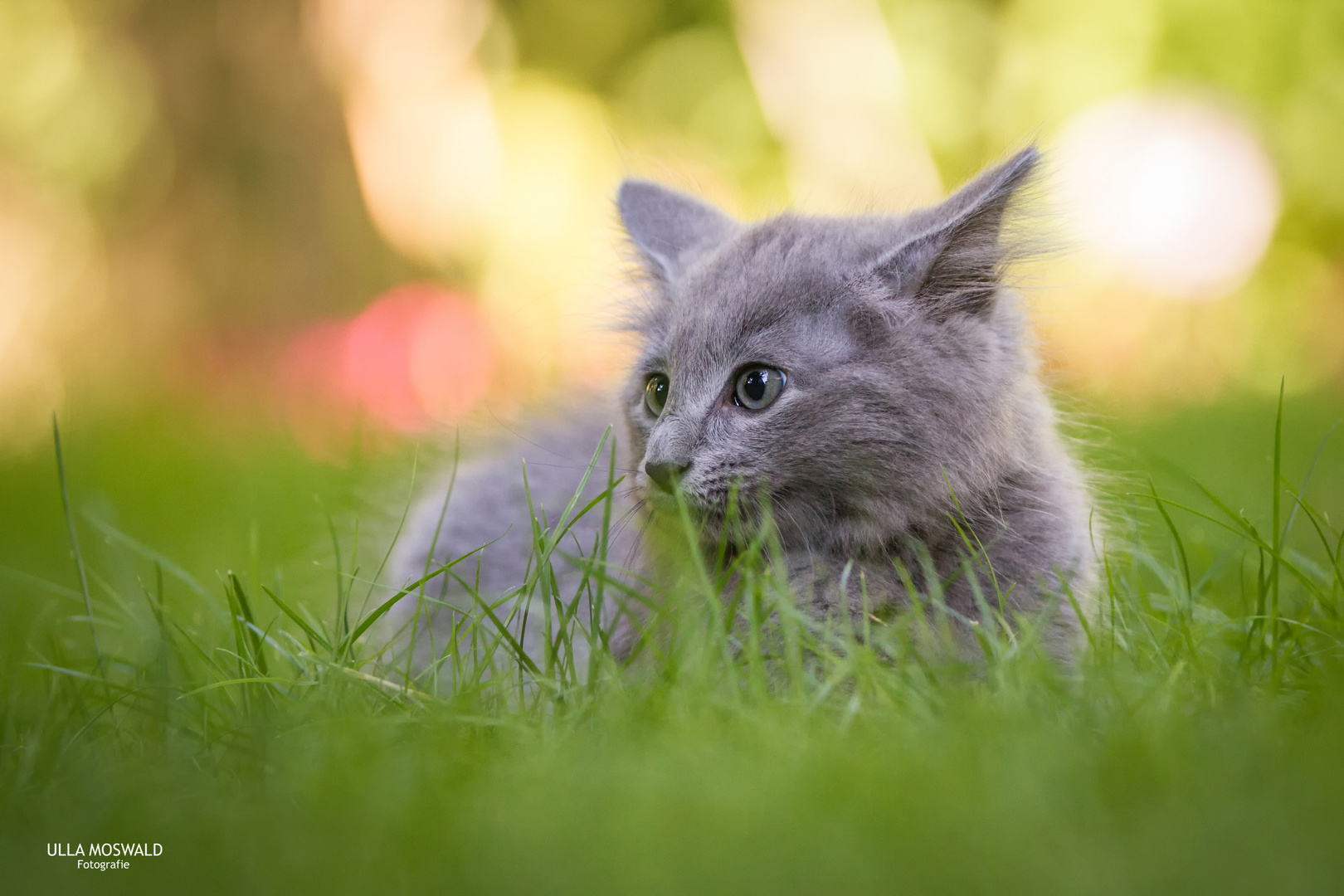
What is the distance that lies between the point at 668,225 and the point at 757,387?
28.4 inches

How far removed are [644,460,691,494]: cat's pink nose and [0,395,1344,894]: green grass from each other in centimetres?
17

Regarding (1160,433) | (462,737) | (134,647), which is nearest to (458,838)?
(462,737)

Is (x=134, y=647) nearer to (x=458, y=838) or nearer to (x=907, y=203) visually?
(x=458, y=838)

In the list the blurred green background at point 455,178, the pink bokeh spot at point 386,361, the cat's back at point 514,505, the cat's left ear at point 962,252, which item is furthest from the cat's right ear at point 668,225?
the pink bokeh spot at point 386,361

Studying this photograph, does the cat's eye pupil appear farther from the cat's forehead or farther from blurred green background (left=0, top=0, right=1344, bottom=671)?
blurred green background (left=0, top=0, right=1344, bottom=671)

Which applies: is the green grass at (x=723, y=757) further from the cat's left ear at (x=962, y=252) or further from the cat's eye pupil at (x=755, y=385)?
the cat's left ear at (x=962, y=252)

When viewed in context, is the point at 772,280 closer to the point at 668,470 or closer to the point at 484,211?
the point at 668,470

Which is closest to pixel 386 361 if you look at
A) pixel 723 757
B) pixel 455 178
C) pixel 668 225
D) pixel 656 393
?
pixel 455 178

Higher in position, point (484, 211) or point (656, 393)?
point (484, 211)

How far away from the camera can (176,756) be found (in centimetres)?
141

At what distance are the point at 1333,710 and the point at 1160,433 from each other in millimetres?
3319

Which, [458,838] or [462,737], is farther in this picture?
[462,737]

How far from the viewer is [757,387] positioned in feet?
5.94

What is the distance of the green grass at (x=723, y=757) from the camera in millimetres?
988
